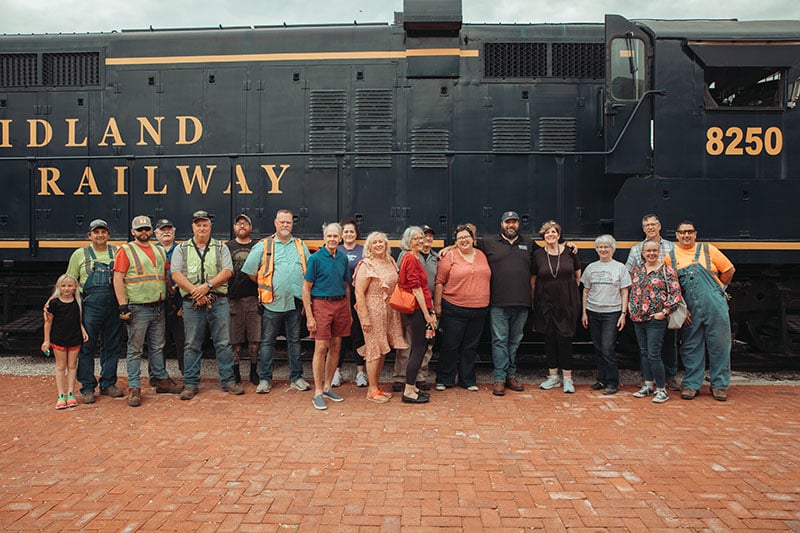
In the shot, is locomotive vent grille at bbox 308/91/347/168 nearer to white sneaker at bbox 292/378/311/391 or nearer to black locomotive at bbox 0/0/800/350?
black locomotive at bbox 0/0/800/350

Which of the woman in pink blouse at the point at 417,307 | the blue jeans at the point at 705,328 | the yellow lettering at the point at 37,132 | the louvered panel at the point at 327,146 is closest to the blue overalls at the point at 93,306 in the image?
the louvered panel at the point at 327,146

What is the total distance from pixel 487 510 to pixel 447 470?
0.57m

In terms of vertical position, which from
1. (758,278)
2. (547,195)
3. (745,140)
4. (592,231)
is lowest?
(758,278)

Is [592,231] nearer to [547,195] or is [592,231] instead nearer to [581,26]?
[547,195]

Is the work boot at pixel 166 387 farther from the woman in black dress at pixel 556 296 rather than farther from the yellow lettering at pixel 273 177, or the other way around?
the woman in black dress at pixel 556 296

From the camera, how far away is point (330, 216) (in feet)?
22.8

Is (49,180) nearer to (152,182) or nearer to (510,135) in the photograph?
(152,182)

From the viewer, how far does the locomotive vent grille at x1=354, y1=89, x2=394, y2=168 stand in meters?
6.88

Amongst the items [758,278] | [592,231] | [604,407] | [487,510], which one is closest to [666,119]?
[592,231]

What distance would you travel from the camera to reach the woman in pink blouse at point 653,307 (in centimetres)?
526

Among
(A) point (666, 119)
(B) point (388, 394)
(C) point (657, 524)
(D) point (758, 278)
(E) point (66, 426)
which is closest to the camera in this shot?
(C) point (657, 524)

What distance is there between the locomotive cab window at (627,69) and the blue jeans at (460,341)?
2937 mm

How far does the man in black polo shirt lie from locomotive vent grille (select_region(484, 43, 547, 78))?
2.27 meters

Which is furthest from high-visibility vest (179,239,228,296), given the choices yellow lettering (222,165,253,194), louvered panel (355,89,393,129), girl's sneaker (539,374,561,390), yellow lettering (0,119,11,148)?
yellow lettering (0,119,11,148)
